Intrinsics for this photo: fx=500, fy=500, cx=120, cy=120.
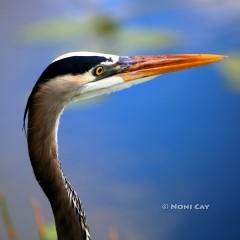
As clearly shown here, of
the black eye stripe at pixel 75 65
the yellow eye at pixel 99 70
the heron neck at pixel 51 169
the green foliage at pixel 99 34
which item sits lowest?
the heron neck at pixel 51 169

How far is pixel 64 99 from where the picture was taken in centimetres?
154

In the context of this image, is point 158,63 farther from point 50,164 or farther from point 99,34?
point 50,164

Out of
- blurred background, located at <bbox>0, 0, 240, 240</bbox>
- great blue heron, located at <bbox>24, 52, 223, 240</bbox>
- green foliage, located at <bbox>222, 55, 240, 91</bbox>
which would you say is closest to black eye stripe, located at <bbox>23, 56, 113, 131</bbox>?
great blue heron, located at <bbox>24, 52, 223, 240</bbox>

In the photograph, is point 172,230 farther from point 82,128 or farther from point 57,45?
point 57,45

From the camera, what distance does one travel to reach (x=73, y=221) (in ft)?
4.84

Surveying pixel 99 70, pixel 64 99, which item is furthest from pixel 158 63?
pixel 64 99

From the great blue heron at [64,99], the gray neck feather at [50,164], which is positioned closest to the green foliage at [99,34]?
the great blue heron at [64,99]

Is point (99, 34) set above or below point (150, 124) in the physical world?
above

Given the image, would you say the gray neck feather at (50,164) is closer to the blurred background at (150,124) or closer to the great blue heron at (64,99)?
the great blue heron at (64,99)

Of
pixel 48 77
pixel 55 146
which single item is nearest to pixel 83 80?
pixel 48 77

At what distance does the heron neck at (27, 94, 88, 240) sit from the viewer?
149cm

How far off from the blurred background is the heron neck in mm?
137

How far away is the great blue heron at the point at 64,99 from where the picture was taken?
4.91ft

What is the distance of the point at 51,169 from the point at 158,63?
1.52 ft
